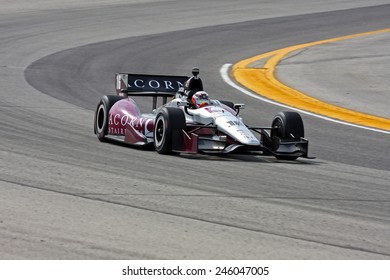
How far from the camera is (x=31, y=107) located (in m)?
16.0

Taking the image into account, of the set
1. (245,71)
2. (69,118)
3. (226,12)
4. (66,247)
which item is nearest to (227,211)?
(66,247)

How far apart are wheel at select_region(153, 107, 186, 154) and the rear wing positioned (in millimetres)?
1873

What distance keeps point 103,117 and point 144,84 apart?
929 mm

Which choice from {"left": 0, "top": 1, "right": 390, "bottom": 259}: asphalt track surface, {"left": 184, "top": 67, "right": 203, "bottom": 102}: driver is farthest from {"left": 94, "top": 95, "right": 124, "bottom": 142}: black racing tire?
{"left": 184, "top": 67, "right": 203, "bottom": 102}: driver

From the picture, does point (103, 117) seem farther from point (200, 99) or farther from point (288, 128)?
point (288, 128)

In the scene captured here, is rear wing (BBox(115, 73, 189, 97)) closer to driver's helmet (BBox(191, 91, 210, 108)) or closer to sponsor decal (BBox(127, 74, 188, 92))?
sponsor decal (BBox(127, 74, 188, 92))

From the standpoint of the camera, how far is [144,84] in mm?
14383

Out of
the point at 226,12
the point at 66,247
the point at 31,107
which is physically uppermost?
the point at 226,12

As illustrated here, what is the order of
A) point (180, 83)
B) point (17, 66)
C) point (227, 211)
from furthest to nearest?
point (17, 66) → point (180, 83) → point (227, 211)

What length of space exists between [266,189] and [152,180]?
1.17 meters

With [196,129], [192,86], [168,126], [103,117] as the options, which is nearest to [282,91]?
[103,117]

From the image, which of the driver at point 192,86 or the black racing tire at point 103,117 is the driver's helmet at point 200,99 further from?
the black racing tire at point 103,117

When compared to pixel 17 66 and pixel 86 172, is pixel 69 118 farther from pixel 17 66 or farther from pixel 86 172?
pixel 17 66

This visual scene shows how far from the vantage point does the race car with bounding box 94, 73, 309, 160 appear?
1214 centimetres
